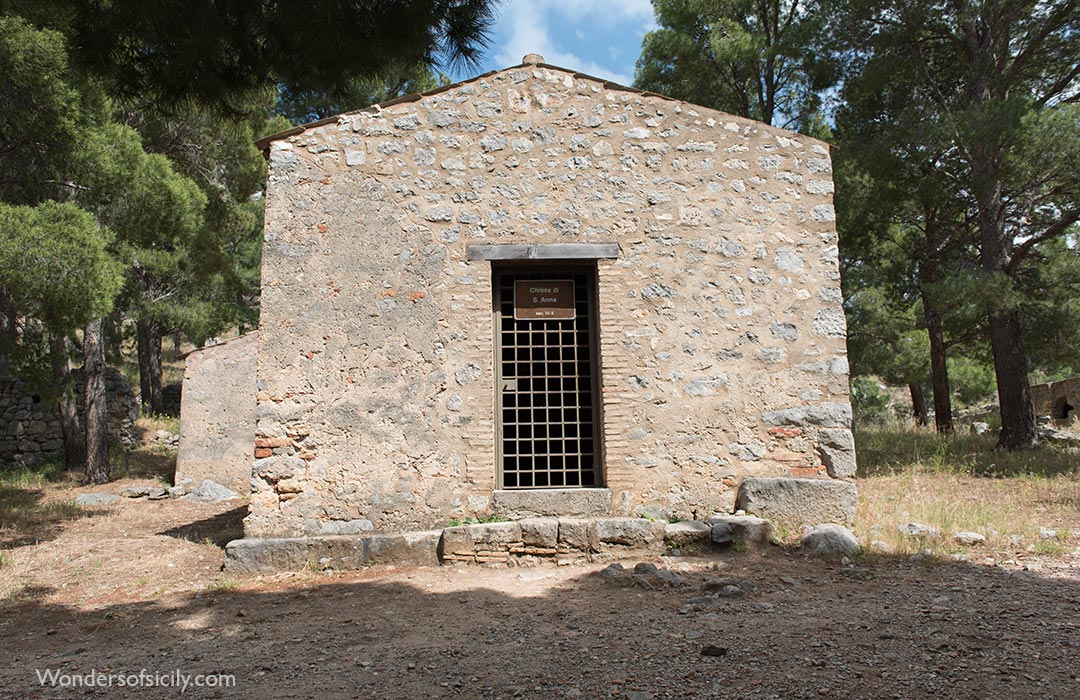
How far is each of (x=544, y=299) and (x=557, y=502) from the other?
6.04 ft

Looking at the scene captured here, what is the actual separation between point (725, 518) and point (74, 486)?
1048 centimetres

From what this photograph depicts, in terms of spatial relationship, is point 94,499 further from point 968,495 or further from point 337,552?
point 968,495

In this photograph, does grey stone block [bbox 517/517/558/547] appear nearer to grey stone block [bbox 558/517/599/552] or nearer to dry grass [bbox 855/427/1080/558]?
grey stone block [bbox 558/517/599/552]

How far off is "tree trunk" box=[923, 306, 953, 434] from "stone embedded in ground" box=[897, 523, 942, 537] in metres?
7.83

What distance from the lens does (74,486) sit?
1134 centimetres

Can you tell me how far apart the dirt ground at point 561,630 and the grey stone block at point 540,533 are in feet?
0.71

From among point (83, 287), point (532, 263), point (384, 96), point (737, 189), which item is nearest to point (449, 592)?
point (532, 263)

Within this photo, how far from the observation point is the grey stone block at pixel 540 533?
19.3 feet

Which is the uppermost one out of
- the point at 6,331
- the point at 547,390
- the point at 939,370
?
the point at 6,331

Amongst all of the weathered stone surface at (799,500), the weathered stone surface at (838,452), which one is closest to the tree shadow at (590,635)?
the weathered stone surface at (799,500)

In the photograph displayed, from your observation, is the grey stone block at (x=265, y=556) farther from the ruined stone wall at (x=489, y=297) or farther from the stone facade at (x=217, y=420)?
the stone facade at (x=217, y=420)

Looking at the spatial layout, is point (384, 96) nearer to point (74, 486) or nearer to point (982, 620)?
point (74, 486)

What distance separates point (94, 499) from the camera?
1000cm

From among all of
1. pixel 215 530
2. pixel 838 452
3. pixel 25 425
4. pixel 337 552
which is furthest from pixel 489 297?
pixel 25 425
